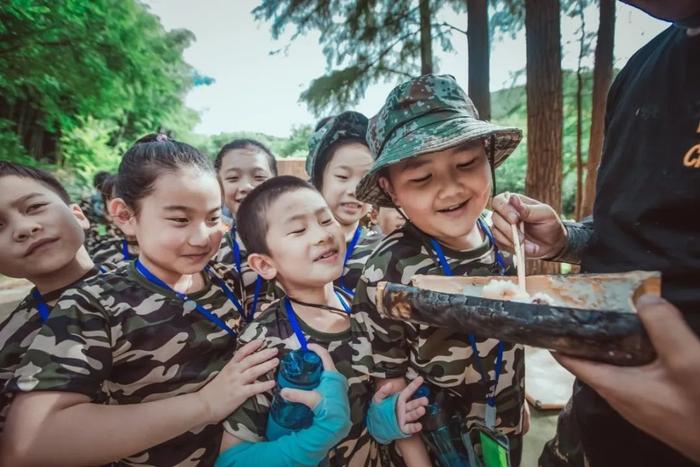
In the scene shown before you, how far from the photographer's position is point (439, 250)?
4.56ft

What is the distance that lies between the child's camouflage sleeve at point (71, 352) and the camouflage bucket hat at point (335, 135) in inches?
63.8

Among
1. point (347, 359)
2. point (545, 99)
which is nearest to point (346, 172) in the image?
point (347, 359)

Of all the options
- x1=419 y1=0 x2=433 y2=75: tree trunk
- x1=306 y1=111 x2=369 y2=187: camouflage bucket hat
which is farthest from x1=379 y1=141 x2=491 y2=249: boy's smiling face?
x1=419 y1=0 x2=433 y2=75: tree trunk

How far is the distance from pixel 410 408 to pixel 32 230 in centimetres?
180

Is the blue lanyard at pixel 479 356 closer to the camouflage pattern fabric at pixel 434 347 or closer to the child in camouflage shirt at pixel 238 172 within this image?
the camouflage pattern fabric at pixel 434 347

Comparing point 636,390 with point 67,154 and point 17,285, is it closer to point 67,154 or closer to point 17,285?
point 17,285

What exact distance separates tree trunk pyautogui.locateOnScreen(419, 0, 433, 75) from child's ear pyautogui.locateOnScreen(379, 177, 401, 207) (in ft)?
23.3

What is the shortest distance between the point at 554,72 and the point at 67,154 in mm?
14173

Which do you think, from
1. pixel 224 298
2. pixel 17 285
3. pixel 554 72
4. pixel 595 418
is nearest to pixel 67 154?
pixel 17 285

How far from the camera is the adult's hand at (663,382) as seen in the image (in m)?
0.58

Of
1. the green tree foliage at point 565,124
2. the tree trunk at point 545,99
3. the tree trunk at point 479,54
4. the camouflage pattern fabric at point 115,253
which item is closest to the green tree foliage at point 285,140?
the green tree foliage at point 565,124

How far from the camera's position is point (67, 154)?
11125mm

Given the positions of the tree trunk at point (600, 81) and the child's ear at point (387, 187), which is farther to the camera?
the tree trunk at point (600, 81)

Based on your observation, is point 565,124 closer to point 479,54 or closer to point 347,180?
point 479,54
